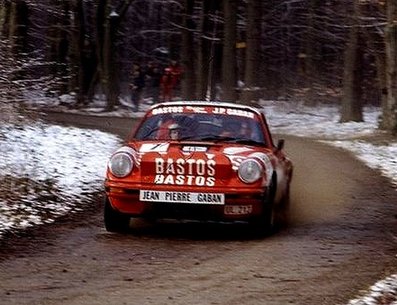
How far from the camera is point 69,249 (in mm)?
10266

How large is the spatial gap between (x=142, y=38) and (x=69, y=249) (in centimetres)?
5906

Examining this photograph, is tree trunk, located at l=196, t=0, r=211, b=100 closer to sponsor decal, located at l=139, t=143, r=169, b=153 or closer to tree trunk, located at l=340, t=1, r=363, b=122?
tree trunk, located at l=340, t=1, r=363, b=122

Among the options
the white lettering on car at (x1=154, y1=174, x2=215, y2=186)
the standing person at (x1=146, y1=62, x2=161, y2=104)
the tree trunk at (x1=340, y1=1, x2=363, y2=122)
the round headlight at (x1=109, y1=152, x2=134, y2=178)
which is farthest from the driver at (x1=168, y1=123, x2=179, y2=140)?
the standing person at (x1=146, y1=62, x2=161, y2=104)

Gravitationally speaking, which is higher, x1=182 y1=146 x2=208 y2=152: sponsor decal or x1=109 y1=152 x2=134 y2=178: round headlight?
x1=182 y1=146 x2=208 y2=152: sponsor decal

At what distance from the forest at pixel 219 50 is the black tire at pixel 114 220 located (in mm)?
5508

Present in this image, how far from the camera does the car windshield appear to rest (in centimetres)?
1192

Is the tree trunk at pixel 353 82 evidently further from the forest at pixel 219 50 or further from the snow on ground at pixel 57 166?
the snow on ground at pixel 57 166

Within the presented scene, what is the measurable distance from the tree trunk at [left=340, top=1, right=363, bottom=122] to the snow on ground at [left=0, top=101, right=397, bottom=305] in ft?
10.9

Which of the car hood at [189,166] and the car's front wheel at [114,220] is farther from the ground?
the car hood at [189,166]

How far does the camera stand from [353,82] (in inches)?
1308

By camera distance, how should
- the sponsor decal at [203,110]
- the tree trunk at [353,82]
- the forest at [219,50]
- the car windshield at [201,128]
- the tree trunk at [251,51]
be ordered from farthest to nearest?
the tree trunk at [353,82], the tree trunk at [251,51], the forest at [219,50], the sponsor decal at [203,110], the car windshield at [201,128]

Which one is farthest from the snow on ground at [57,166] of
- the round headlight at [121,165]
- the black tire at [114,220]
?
the round headlight at [121,165]

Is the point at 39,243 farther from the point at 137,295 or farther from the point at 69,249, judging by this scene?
the point at 137,295

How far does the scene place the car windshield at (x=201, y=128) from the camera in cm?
1192
